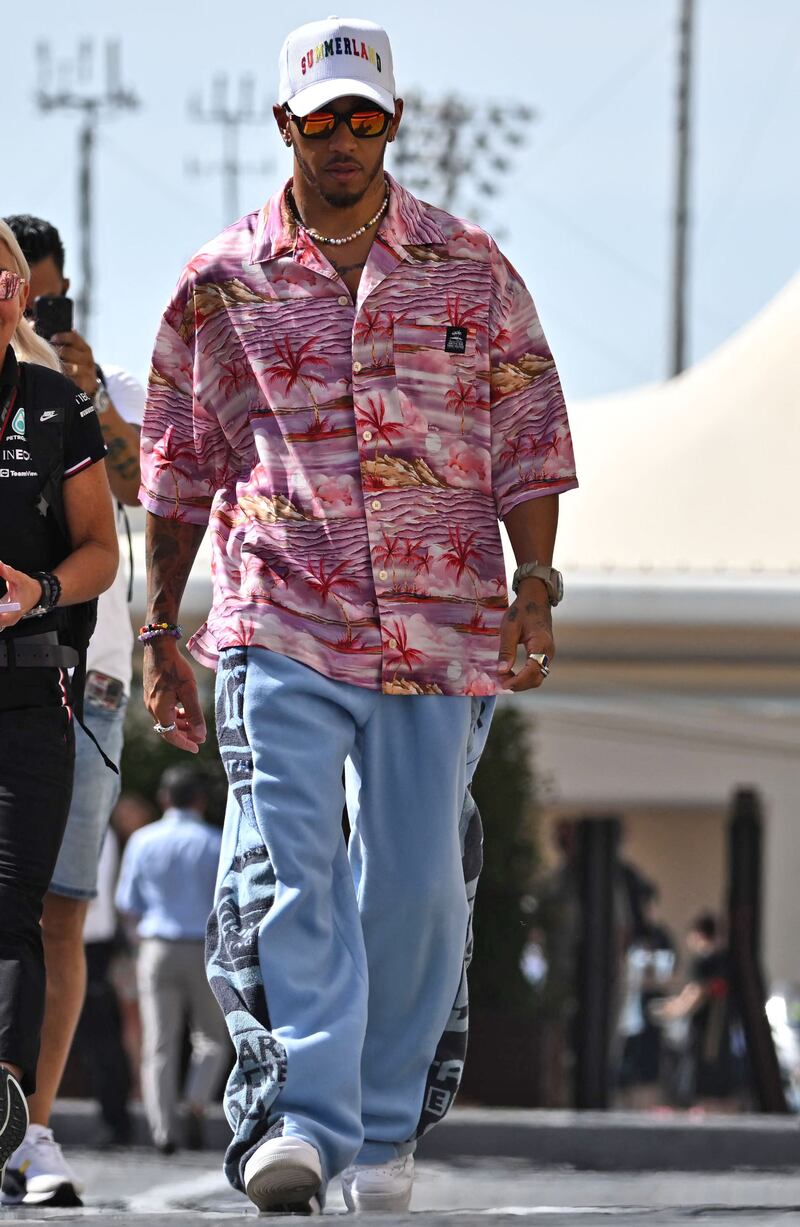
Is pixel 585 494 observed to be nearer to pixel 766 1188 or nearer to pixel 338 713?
pixel 766 1188

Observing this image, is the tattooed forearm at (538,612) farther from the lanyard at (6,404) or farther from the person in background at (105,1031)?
the person in background at (105,1031)

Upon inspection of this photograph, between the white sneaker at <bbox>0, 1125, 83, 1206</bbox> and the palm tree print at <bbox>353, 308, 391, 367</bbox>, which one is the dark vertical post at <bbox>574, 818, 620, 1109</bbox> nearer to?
the white sneaker at <bbox>0, 1125, 83, 1206</bbox>

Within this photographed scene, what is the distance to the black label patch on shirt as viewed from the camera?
13.5ft

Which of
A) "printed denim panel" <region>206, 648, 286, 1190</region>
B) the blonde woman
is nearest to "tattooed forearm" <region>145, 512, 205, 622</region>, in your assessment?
the blonde woman

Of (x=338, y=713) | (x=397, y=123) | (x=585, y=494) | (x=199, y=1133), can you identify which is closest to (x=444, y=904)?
(x=338, y=713)

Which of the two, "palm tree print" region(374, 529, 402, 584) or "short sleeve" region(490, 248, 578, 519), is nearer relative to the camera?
"palm tree print" region(374, 529, 402, 584)

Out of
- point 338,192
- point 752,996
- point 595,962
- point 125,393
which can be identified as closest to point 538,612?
point 338,192

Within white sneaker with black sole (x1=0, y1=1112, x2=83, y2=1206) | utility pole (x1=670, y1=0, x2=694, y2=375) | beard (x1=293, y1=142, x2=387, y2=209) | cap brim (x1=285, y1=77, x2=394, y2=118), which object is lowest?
white sneaker with black sole (x1=0, y1=1112, x2=83, y2=1206)

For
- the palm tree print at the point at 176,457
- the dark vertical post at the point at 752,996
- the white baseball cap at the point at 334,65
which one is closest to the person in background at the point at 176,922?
the dark vertical post at the point at 752,996

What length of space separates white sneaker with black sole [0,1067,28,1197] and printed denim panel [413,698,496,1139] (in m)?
0.82

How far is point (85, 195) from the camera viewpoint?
44.2m

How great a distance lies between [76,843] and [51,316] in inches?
43.5

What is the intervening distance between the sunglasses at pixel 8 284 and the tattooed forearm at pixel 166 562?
467 mm

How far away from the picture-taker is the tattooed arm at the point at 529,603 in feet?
13.2
